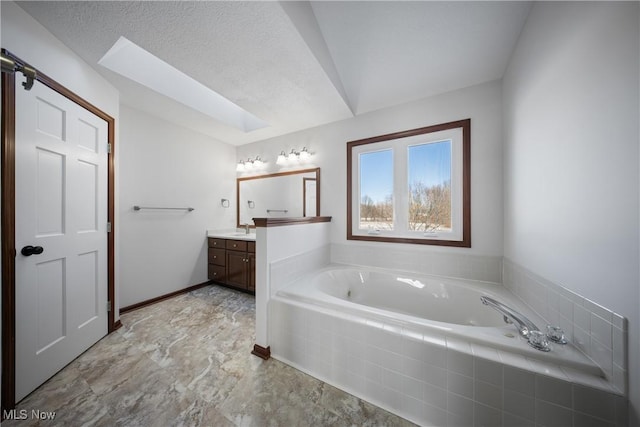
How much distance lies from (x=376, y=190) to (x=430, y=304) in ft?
4.06

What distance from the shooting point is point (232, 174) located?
348 centimetres

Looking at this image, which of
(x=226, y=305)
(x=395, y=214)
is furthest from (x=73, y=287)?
(x=395, y=214)

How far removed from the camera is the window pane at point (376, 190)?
7.45 ft

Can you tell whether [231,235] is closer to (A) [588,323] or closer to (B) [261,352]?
(B) [261,352]

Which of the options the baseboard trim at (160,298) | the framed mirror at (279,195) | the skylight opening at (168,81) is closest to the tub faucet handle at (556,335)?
the framed mirror at (279,195)

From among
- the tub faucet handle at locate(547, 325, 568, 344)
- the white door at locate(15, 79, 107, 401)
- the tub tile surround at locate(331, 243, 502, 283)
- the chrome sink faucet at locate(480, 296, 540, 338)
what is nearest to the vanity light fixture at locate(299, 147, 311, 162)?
the tub tile surround at locate(331, 243, 502, 283)

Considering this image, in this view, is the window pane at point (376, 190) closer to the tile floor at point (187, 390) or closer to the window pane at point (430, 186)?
the window pane at point (430, 186)

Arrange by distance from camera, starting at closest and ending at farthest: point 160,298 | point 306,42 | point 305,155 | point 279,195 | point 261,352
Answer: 1. point 306,42
2. point 261,352
3. point 160,298
4. point 305,155
5. point 279,195

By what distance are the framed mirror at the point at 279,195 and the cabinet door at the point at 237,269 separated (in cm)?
A: 68

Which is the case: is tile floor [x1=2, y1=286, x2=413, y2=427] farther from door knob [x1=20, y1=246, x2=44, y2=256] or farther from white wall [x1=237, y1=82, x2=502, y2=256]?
white wall [x1=237, y1=82, x2=502, y2=256]

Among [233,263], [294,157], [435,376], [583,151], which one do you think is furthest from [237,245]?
[583,151]

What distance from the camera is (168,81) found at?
214 centimetres

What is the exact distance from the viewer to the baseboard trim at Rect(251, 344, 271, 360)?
159 centimetres

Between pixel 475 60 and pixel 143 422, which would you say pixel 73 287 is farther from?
pixel 475 60
